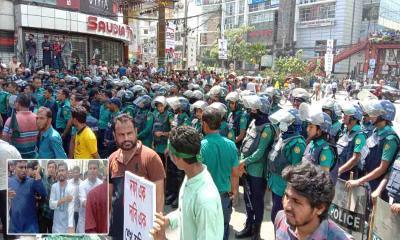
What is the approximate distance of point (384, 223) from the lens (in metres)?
3.50

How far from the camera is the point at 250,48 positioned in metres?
54.7

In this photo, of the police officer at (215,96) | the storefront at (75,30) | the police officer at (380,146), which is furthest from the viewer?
the storefront at (75,30)

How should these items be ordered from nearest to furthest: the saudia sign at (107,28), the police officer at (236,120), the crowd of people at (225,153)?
the crowd of people at (225,153) < the police officer at (236,120) < the saudia sign at (107,28)

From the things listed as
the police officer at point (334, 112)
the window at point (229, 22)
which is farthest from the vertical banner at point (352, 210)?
the window at point (229, 22)

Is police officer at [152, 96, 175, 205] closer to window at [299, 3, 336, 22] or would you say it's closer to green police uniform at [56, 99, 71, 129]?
green police uniform at [56, 99, 71, 129]

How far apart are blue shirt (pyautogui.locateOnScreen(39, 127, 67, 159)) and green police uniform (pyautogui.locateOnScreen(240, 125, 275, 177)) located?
231 cm

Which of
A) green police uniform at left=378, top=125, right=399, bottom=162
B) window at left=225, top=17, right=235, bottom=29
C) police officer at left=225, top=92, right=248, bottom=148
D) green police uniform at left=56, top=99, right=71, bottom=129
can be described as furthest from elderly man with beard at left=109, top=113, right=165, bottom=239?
window at left=225, top=17, right=235, bottom=29

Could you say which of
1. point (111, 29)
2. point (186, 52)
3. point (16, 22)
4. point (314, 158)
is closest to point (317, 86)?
point (186, 52)

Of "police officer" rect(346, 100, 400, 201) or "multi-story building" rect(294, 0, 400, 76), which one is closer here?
"police officer" rect(346, 100, 400, 201)

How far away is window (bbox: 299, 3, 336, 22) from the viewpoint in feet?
173

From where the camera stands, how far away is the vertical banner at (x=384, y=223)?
337 centimetres

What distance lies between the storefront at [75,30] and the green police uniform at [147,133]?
579 inches

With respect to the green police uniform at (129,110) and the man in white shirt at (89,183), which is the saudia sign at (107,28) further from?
the man in white shirt at (89,183)

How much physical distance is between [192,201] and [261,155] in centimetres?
281
